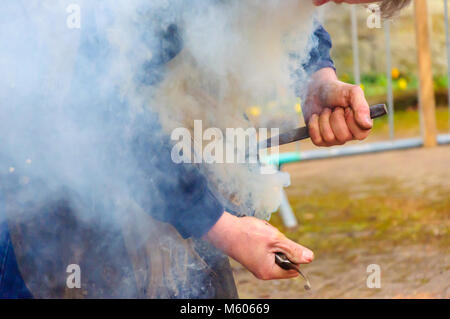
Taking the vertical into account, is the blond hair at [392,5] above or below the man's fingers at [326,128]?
above

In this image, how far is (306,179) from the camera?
3938mm

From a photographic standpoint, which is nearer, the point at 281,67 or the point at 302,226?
the point at 281,67

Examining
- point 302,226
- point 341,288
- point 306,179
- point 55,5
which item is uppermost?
point 55,5

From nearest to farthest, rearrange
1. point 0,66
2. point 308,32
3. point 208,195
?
point 208,195 < point 308,32 < point 0,66

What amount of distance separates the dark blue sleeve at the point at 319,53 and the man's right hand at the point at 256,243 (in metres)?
0.41

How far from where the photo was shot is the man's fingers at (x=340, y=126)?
112 centimetres

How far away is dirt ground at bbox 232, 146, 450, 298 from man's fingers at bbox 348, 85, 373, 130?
40.8 inches

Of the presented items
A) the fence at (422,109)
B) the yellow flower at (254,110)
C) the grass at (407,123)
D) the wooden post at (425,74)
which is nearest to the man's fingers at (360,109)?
the yellow flower at (254,110)

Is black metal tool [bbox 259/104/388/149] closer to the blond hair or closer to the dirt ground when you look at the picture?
the blond hair

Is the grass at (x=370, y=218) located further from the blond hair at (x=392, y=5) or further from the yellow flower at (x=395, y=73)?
the yellow flower at (x=395, y=73)

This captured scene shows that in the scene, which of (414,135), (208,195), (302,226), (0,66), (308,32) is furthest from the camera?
(414,135)
